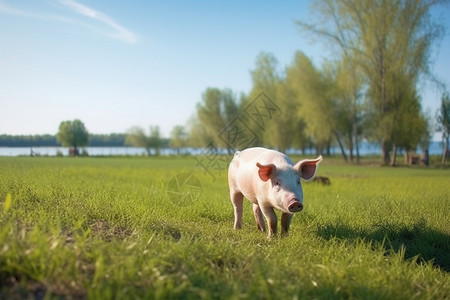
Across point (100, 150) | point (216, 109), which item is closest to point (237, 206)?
point (100, 150)

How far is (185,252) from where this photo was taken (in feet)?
10.9

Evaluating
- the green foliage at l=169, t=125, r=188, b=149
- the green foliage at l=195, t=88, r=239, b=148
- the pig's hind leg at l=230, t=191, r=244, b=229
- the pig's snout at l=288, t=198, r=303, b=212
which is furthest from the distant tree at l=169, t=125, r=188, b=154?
the pig's snout at l=288, t=198, r=303, b=212

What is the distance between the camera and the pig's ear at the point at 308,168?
4914 millimetres

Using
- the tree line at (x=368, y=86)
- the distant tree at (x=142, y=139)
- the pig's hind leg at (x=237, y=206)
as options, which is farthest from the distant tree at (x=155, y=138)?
the pig's hind leg at (x=237, y=206)

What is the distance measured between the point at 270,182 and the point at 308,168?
21.3 inches

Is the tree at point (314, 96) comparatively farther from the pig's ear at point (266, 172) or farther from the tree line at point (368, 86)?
the pig's ear at point (266, 172)

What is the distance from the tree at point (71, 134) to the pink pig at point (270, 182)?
6.41 m

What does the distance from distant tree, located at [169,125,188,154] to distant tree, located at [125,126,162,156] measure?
251 centimetres

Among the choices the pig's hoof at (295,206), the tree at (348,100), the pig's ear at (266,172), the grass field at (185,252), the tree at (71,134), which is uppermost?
the tree at (348,100)

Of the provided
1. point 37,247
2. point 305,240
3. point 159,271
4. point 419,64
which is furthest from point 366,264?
point 419,64

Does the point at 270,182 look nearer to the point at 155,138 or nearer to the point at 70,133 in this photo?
the point at 70,133

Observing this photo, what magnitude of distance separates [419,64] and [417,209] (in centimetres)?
2111

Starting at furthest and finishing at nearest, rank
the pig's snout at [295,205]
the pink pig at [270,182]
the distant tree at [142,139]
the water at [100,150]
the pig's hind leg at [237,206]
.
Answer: the distant tree at [142,139]
the water at [100,150]
the pig's hind leg at [237,206]
the pink pig at [270,182]
the pig's snout at [295,205]

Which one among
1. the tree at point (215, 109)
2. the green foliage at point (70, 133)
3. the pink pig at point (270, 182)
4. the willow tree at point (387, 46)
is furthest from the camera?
the tree at point (215, 109)
